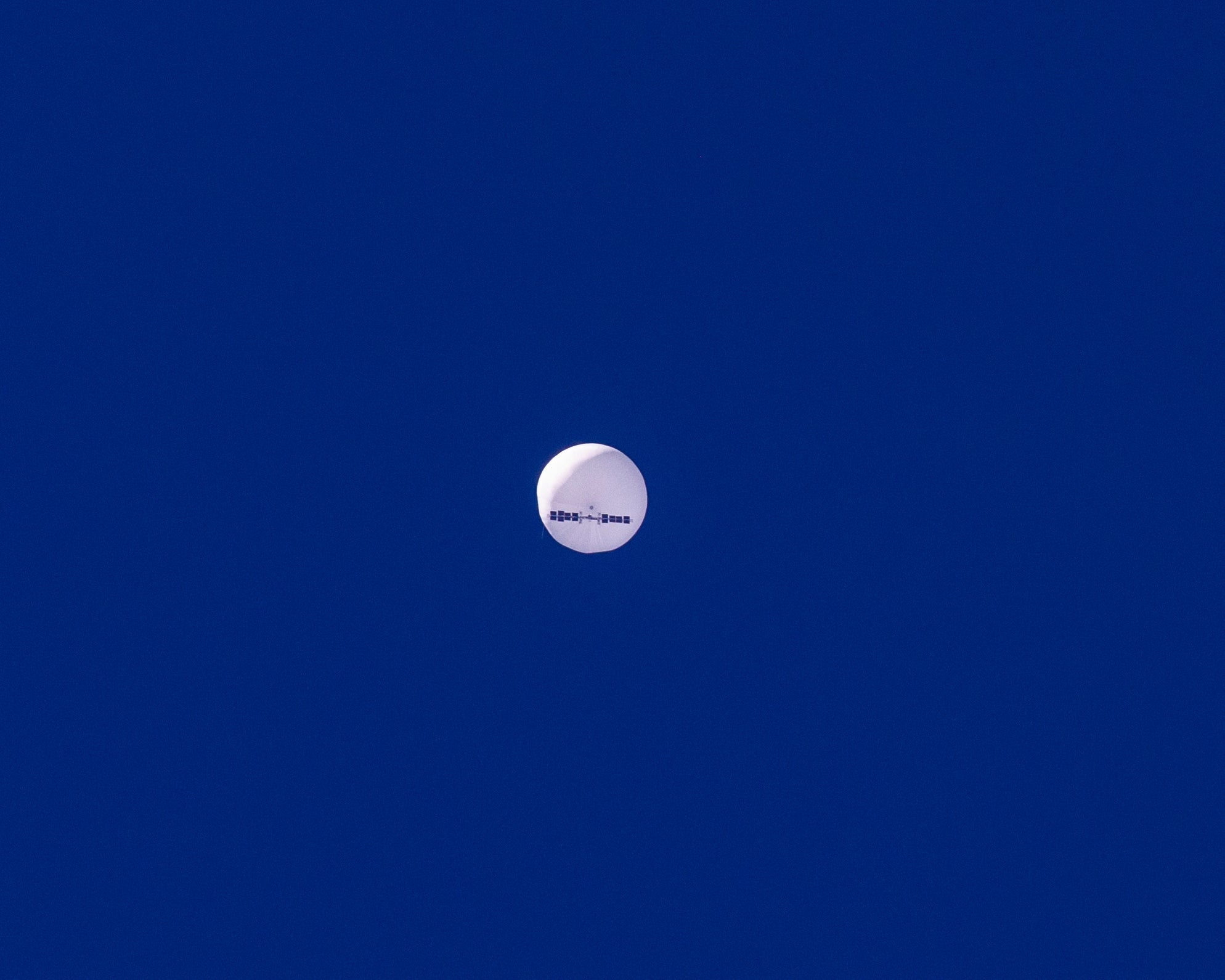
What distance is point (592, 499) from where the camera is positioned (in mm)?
12164

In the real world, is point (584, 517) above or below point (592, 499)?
below

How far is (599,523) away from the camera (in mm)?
12305

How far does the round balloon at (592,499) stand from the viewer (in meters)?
12.2

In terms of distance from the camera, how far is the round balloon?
12.2 m
